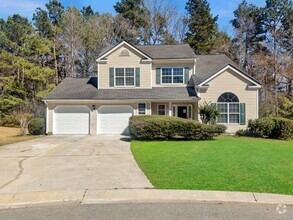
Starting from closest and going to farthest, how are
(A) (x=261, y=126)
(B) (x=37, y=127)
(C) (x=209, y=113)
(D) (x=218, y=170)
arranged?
(D) (x=218, y=170), (A) (x=261, y=126), (C) (x=209, y=113), (B) (x=37, y=127)

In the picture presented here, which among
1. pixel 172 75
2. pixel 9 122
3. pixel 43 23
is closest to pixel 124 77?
pixel 172 75

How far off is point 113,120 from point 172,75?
634cm

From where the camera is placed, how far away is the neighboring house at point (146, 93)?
19.1 meters

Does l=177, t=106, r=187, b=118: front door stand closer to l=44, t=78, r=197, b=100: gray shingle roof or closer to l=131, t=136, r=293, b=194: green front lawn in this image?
l=44, t=78, r=197, b=100: gray shingle roof

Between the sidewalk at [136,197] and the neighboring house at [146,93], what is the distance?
13626 mm

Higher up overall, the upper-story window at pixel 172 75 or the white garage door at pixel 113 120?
the upper-story window at pixel 172 75

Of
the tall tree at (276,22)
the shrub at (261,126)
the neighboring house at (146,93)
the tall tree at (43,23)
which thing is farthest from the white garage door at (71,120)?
the tall tree at (276,22)

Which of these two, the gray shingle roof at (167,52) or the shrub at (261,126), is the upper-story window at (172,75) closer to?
the gray shingle roof at (167,52)

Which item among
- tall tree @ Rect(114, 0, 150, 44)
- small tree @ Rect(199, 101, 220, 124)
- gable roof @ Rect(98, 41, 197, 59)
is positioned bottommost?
small tree @ Rect(199, 101, 220, 124)

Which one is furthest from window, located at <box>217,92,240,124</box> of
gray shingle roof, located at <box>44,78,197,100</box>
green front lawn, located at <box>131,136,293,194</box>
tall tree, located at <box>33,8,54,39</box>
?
tall tree, located at <box>33,8,54,39</box>

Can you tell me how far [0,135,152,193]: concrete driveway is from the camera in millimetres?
6273

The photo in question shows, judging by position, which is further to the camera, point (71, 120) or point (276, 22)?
point (276, 22)

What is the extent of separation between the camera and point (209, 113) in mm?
18109

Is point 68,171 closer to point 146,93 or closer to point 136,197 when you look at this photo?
point 136,197
